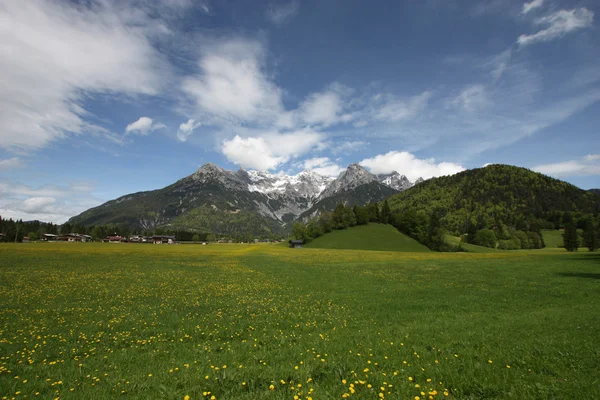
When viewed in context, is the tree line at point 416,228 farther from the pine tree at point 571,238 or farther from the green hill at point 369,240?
the pine tree at point 571,238

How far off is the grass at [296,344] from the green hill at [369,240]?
10730 centimetres

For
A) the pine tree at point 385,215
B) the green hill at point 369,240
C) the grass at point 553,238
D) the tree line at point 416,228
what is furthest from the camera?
the pine tree at point 385,215

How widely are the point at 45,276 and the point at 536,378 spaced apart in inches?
1715

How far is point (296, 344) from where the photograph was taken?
12.2 metres

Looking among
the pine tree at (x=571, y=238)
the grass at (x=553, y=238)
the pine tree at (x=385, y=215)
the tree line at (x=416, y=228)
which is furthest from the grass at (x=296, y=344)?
the grass at (x=553, y=238)

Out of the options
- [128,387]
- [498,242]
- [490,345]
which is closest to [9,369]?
[128,387]

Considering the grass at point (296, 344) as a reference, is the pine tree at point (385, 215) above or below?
above

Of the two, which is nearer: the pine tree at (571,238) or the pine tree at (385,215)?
the pine tree at (571,238)

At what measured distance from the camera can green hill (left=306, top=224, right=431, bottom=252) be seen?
427 ft

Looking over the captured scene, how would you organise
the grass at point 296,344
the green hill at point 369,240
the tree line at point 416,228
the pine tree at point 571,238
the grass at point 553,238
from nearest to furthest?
the grass at point 296,344
the pine tree at point 571,238
the green hill at point 369,240
the tree line at point 416,228
the grass at point 553,238

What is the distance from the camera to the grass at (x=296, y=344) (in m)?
8.11

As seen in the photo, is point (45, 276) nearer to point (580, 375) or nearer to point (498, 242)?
point (580, 375)

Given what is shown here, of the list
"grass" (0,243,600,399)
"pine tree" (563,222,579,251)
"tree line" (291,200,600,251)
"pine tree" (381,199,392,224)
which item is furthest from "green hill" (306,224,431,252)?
"grass" (0,243,600,399)

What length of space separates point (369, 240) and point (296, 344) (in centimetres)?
13183
